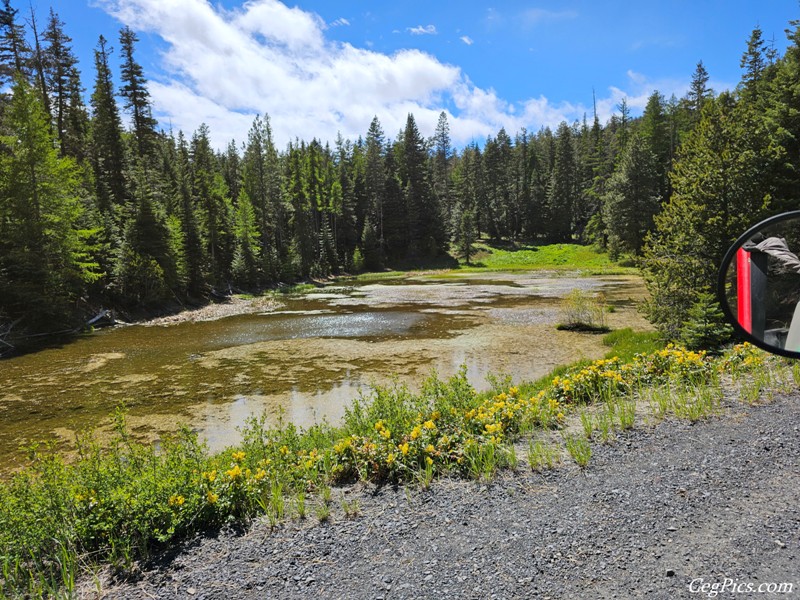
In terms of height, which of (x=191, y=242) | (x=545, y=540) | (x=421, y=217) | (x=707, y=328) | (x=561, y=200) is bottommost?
(x=545, y=540)

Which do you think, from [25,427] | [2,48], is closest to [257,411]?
[25,427]

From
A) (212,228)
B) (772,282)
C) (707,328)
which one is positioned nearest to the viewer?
(772,282)

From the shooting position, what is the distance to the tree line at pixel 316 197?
39.7 ft

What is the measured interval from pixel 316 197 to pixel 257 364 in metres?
58.8

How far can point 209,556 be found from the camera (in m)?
3.82

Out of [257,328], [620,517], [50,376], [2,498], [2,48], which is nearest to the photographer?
[620,517]

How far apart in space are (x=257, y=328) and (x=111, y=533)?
71.2ft

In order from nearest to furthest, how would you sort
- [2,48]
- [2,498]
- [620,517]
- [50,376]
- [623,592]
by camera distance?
[623,592] → [620,517] → [2,498] → [50,376] → [2,48]

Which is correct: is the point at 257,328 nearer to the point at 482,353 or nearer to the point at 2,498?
the point at 482,353

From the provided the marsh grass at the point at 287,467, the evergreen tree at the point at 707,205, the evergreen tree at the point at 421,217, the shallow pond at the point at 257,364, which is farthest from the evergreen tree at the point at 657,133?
the marsh grass at the point at 287,467

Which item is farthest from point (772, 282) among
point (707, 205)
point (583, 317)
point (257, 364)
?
Result: point (583, 317)

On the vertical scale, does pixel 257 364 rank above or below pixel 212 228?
below

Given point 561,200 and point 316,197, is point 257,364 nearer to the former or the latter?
point 316,197

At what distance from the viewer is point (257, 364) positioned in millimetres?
16281
